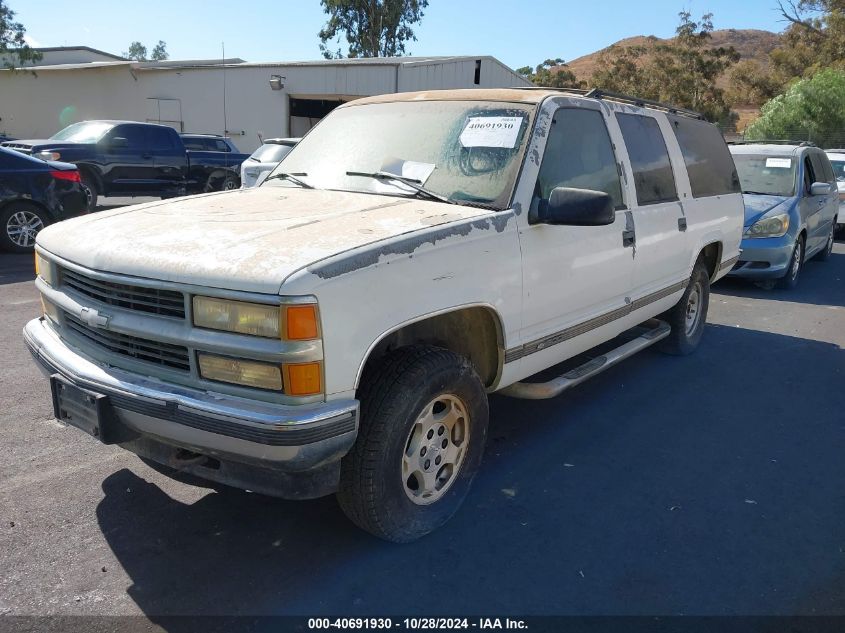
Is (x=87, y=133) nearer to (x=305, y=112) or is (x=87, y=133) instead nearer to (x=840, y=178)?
(x=840, y=178)

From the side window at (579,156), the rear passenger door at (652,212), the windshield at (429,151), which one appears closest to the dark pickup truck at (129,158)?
the windshield at (429,151)

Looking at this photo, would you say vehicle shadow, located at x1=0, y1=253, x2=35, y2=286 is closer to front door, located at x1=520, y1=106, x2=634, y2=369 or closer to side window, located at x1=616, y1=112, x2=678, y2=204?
front door, located at x1=520, y1=106, x2=634, y2=369

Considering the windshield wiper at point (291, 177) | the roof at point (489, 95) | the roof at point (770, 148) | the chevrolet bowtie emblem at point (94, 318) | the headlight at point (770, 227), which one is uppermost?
the roof at point (489, 95)

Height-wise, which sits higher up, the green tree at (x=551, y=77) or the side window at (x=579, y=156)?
the green tree at (x=551, y=77)

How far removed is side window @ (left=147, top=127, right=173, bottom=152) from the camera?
15.0 metres

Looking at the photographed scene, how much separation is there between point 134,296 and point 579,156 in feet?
8.33

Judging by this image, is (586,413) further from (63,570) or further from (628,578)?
(63,570)

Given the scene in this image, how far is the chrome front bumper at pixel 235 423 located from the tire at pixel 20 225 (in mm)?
7913

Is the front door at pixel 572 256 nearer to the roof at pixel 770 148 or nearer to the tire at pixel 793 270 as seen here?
the tire at pixel 793 270

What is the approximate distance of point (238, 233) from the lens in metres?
2.93

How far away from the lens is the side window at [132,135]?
14.5 m

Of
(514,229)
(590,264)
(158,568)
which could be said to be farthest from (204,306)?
(590,264)

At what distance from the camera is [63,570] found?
112 inches

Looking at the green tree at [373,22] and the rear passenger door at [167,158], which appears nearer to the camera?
the rear passenger door at [167,158]
